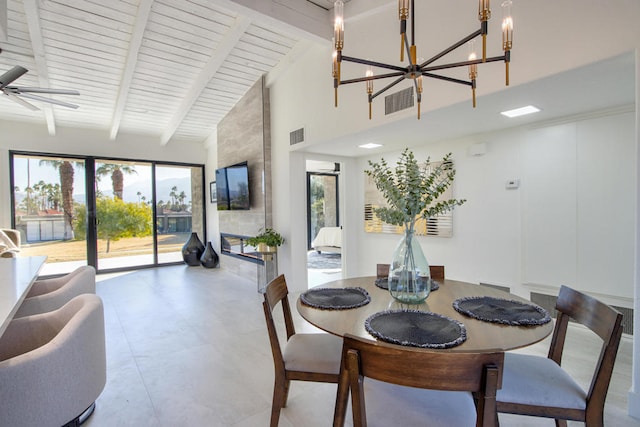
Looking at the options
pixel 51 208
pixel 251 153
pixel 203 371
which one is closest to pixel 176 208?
pixel 51 208

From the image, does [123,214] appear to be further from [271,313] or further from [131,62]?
[271,313]

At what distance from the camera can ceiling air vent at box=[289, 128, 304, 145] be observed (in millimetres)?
4477

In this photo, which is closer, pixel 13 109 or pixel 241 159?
pixel 13 109

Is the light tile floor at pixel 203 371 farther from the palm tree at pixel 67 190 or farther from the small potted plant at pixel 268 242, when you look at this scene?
the palm tree at pixel 67 190

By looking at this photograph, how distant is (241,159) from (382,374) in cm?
532

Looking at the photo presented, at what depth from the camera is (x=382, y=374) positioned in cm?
107

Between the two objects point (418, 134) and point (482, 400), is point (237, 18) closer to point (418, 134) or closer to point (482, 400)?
point (418, 134)

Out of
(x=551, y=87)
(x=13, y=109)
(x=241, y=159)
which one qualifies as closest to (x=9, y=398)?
(x=551, y=87)

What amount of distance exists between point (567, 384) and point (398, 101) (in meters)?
2.54

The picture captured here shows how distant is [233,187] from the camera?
588cm

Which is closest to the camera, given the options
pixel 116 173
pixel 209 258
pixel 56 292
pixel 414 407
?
pixel 414 407

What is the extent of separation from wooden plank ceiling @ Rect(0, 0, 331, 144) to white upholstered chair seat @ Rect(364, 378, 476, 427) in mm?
3542

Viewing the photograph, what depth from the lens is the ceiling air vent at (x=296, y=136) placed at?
4.48 metres

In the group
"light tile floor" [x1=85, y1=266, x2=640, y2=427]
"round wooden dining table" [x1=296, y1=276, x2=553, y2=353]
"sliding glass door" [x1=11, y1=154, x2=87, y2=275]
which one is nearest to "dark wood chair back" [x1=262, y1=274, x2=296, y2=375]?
"round wooden dining table" [x1=296, y1=276, x2=553, y2=353]
